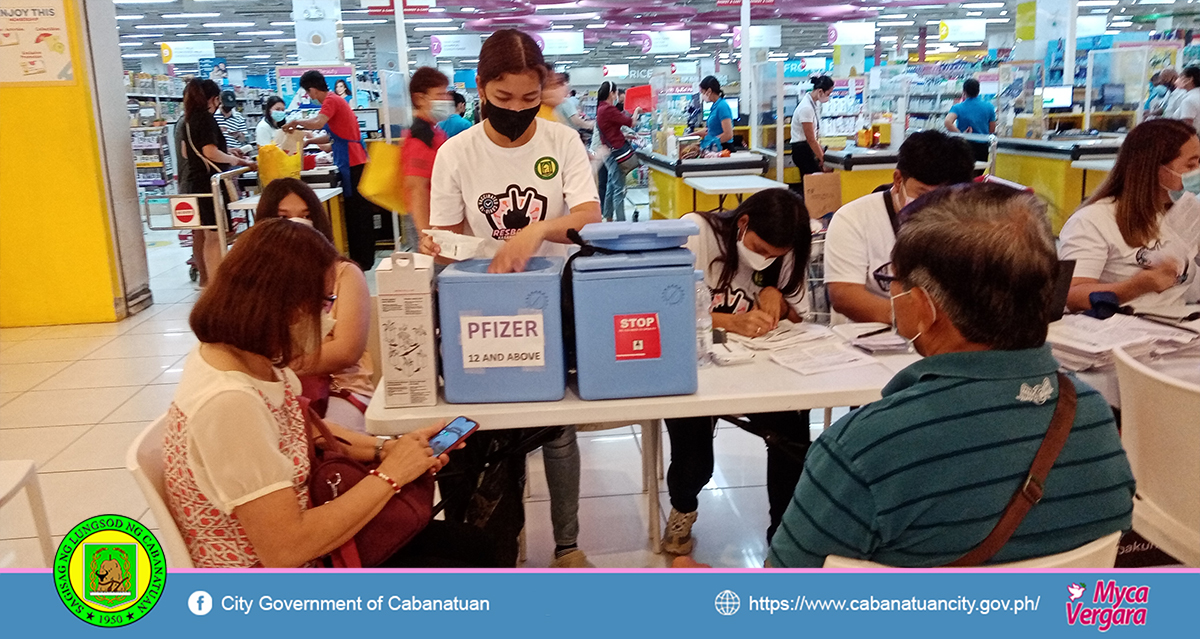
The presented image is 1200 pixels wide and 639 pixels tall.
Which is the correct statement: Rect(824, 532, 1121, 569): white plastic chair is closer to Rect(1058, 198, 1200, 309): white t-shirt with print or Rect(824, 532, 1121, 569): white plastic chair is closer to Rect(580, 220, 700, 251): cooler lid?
Rect(580, 220, 700, 251): cooler lid

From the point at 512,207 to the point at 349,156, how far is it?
5.48 m

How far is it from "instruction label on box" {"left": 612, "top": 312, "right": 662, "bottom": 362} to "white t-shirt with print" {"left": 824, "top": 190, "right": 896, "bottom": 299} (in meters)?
1.08

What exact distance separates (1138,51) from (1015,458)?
1080 centimetres

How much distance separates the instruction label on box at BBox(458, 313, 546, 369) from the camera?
192cm

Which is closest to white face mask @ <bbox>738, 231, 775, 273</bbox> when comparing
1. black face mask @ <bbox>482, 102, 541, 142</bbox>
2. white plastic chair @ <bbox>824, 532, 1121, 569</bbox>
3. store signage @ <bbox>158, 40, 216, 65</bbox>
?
black face mask @ <bbox>482, 102, 541, 142</bbox>

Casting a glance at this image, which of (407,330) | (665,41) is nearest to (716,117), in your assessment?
(407,330)

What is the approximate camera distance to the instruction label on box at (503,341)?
1923mm

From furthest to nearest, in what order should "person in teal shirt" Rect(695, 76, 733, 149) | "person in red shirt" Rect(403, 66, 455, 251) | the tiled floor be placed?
"person in teal shirt" Rect(695, 76, 733, 149) < "person in red shirt" Rect(403, 66, 455, 251) < the tiled floor

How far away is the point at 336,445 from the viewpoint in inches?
72.6

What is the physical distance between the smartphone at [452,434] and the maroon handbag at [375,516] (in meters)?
0.08

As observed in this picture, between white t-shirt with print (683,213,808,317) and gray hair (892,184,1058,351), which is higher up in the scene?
gray hair (892,184,1058,351)

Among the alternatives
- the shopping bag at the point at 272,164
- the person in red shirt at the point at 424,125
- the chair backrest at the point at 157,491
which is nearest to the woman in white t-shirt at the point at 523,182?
the chair backrest at the point at 157,491
